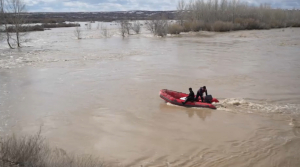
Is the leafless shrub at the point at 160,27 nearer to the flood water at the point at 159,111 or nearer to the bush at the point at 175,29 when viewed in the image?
the bush at the point at 175,29

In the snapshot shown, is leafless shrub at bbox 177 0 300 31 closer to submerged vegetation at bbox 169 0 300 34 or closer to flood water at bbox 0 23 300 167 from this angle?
submerged vegetation at bbox 169 0 300 34

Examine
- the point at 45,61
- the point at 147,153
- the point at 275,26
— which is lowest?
the point at 147,153

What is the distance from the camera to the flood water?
7301 millimetres

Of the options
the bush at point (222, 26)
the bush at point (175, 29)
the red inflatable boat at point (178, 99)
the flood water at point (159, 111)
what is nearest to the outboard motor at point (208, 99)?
the red inflatable boat at point (178, 99)

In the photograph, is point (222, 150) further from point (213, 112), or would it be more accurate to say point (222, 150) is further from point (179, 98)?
point (179, 98)

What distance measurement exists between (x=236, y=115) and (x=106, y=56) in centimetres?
1624

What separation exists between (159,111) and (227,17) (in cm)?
3700

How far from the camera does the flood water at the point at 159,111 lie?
7301 millimetres

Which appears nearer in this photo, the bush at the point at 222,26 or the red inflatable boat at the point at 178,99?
the red inflatable boat at the point at 178,99

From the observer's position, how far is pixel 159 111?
10.5m

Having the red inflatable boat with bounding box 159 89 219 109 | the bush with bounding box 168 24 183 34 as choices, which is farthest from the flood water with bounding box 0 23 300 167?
the bush with bounding box 168 24 183 34

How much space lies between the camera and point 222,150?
731 centimetres

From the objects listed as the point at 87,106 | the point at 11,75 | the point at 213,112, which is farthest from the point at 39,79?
the point at 213,112

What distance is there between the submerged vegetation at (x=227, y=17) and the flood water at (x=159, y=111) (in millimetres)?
21561
